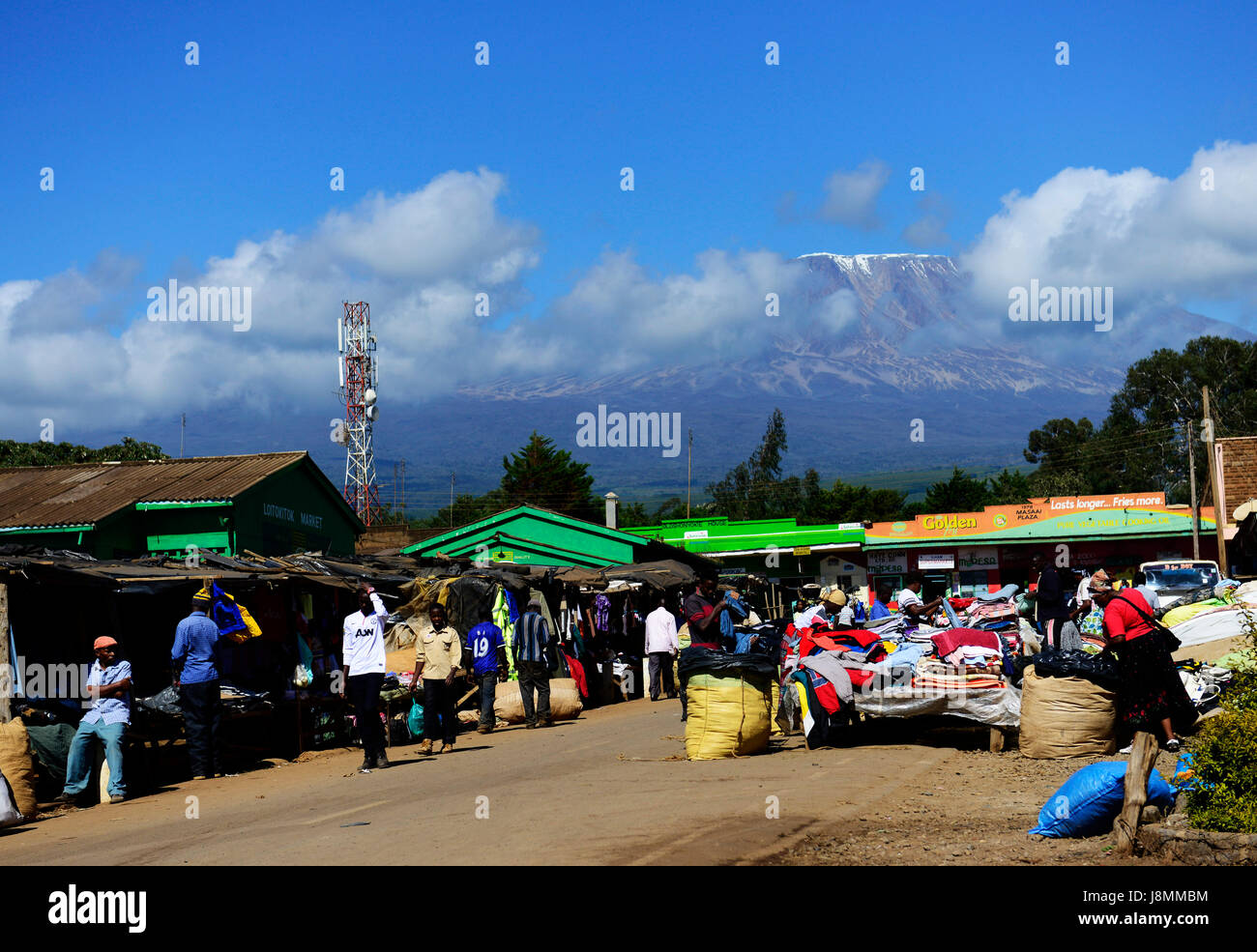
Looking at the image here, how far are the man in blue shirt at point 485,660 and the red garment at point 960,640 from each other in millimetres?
5653

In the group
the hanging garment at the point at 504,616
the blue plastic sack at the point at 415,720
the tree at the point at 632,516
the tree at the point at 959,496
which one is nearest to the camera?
the blue plastic sack at the point at 415,720

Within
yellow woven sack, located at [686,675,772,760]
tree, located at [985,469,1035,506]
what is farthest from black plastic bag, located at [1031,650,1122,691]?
tree, located at [985,469,1035,506]

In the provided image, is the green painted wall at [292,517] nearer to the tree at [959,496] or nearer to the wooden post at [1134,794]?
the wooden post at [1134,794]

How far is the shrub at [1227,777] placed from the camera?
23.1 feet

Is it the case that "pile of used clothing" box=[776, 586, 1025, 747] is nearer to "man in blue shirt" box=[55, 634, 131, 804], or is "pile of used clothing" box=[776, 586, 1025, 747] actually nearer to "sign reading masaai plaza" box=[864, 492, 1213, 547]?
"man in blue shirt" box=[55, 634, 131, 804]

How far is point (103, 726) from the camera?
12.2 meters

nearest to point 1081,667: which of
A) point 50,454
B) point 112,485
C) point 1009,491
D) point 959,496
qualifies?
point 112,485

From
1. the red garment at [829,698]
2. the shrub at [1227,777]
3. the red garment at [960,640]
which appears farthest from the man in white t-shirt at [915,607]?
the shrub at [1227,777]

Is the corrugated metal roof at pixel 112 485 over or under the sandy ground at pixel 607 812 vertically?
over

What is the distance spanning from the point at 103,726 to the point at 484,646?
5335 mm

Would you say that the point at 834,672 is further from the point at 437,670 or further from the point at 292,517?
the point at 292,517

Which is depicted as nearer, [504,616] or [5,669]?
[5,669]

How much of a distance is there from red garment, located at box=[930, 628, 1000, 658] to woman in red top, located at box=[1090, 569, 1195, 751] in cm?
323
